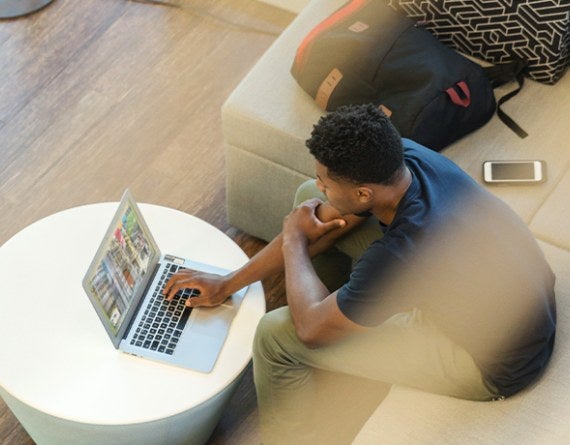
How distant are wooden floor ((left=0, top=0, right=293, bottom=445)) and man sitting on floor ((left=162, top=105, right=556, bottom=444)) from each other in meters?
0.55

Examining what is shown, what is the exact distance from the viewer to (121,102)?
306cm

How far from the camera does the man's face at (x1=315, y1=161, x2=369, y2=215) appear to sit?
6.04ft

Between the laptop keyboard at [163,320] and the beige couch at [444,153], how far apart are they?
458 mm

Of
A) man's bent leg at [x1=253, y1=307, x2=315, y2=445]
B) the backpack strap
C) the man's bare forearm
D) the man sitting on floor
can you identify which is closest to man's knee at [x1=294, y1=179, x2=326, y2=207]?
the man's bare forearm

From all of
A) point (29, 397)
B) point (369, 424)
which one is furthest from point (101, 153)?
point (369, 424)


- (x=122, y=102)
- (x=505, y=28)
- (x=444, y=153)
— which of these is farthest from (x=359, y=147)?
(x=122, y=102)

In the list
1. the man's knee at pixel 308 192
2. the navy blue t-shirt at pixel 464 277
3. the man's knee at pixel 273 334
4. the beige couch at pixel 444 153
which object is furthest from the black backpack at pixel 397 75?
the man's knee at pixel 273 334

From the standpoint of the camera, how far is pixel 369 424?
194 cm

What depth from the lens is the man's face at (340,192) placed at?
184 cm

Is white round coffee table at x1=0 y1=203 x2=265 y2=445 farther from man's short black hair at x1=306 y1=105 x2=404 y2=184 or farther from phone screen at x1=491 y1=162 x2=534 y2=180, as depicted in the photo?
phone screen at x1=491 y1=162 x2=534 y2=180

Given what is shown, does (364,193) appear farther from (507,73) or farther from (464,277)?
(507,73)

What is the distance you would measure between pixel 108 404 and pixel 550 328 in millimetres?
899

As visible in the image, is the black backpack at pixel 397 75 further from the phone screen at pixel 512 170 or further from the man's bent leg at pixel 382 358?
the man's bent leg at pixel 382 358

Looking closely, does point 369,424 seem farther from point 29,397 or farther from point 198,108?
point 198,108
